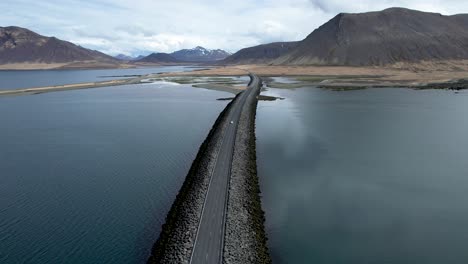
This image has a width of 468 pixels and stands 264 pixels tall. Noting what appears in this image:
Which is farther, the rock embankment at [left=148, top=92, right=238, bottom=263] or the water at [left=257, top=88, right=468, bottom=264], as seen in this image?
the water at [left=257, top=88, right=468, bottom=264]

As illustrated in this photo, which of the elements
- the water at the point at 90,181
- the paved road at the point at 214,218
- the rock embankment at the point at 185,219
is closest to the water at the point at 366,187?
the paved road at the point at 214,218

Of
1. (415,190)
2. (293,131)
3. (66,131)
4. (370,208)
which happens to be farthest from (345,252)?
(66,131)

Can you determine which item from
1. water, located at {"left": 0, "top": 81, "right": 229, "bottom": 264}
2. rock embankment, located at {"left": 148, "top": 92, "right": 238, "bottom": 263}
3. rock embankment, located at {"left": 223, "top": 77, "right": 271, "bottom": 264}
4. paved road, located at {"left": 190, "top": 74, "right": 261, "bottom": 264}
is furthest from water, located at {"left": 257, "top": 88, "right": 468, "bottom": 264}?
water, located at {"left": 0, "top": 81, "right": 229, "bottom": 264}

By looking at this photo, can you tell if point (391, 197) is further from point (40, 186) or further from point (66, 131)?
point (66, 131)

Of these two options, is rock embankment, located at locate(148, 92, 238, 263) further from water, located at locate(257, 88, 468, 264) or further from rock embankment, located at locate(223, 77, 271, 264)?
water, located at locate(257, 88, 468, 264)

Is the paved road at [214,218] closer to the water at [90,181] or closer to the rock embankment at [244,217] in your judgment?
the rock embankment at [244,217]

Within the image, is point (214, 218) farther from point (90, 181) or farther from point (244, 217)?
point (90, 181)
